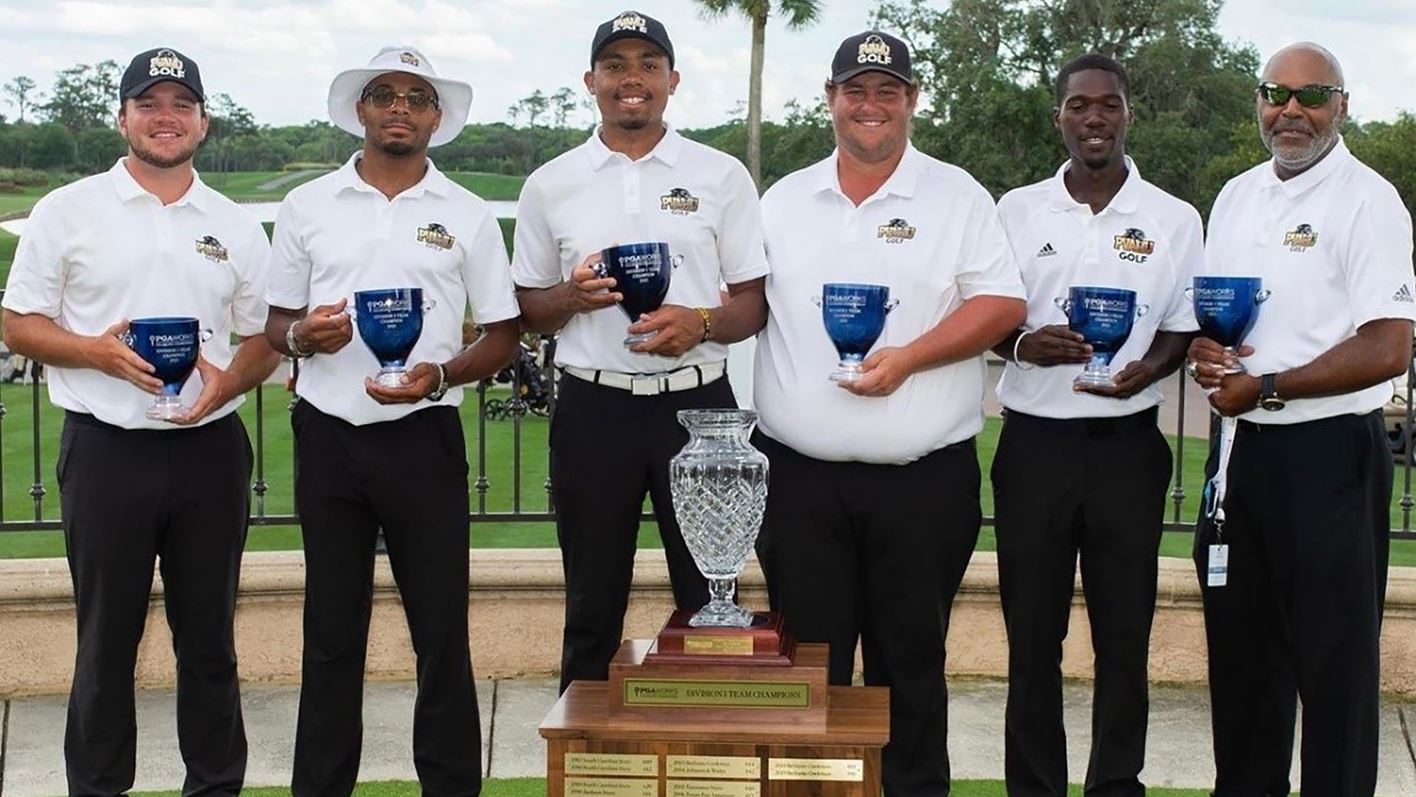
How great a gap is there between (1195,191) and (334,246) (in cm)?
4677

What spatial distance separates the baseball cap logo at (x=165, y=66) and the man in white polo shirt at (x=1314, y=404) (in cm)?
288

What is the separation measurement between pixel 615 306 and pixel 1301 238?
6.00 feet

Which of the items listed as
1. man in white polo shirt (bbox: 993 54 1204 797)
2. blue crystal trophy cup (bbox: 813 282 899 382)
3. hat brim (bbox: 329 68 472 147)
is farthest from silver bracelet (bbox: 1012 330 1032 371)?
hat brim (bbox: 329 68 472 147)

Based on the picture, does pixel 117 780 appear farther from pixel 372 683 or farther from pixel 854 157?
pixel 854 157

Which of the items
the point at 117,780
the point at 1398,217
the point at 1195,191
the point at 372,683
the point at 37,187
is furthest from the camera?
the point at 1195,191

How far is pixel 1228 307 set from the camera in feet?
13.9

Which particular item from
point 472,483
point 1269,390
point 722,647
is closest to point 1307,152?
point 1269,390

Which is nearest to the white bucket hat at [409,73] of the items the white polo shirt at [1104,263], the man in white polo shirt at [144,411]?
the man in white polo shirt at [144,411]

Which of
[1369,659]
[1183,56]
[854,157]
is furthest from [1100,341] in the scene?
[1183,56]

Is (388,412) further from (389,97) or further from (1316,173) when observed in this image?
(1316,173)

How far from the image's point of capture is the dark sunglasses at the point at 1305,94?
4.38 meters

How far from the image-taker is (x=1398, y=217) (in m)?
4.31

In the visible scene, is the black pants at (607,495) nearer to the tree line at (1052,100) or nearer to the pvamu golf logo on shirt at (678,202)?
the pvamu golf logo on shirt at (678,202)

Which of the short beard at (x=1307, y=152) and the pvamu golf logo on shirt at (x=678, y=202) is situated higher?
the short beard at (x=1307, y=152)
